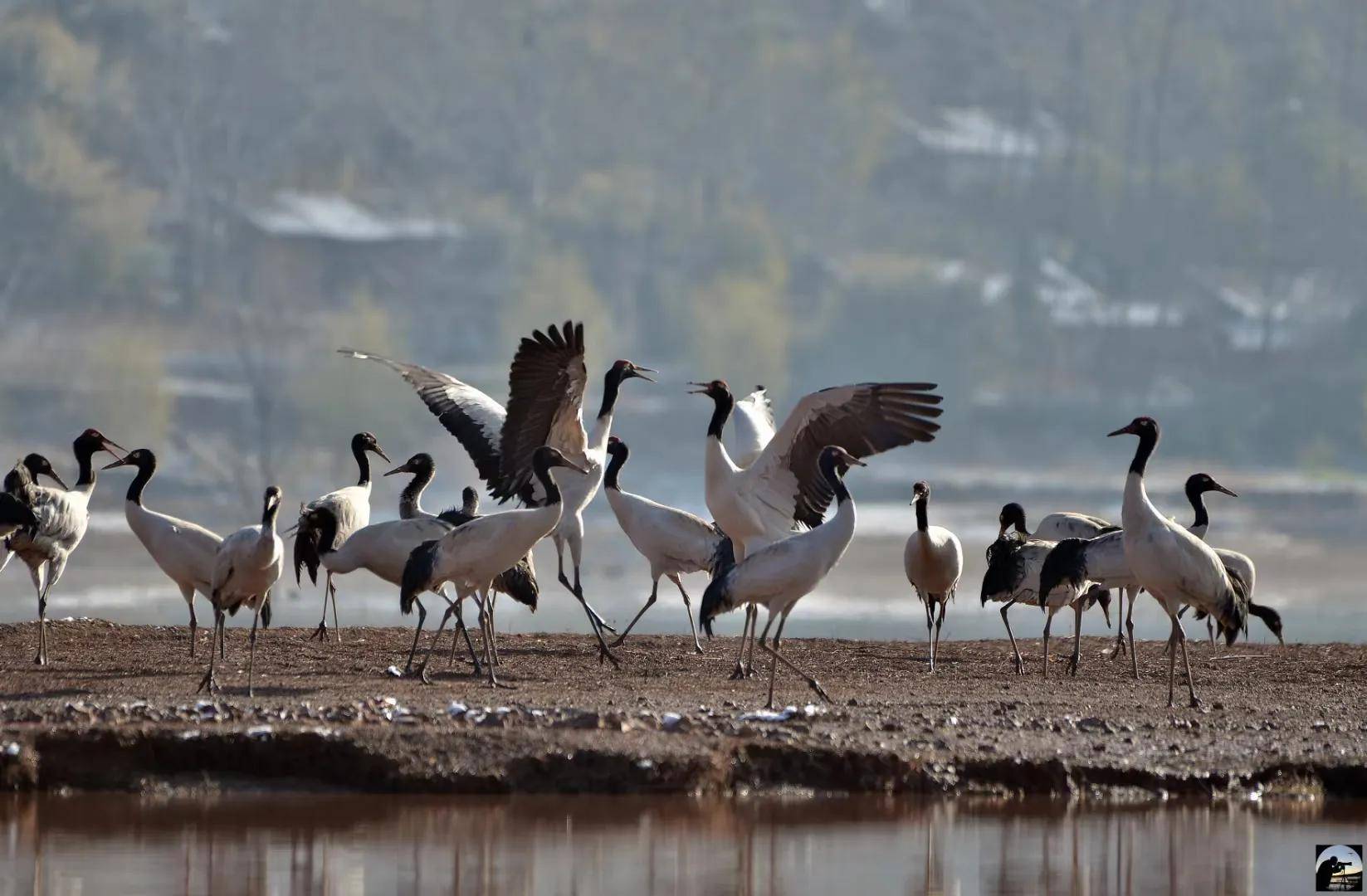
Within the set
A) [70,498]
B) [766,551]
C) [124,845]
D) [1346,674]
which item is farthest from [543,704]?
[1346,674]

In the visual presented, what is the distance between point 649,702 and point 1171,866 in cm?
358

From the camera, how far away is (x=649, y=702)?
11.5 meters

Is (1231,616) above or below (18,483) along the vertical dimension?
below

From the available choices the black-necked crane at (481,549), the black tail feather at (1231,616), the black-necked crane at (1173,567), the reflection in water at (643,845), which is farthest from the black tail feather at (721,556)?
the reflection in water at (643,845)

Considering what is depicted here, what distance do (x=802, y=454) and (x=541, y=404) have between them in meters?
1.77

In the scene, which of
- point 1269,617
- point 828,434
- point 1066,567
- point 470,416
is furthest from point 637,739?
point 1269,617

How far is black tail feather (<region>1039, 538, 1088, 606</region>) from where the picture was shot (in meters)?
14.2

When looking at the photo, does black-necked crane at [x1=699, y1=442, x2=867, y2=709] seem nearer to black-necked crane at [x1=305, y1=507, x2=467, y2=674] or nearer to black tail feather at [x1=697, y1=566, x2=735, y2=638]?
black tail feather at [x1=697, y1=566, x2=735, y2=638]

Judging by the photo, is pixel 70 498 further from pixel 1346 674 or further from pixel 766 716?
pixel 1346 674

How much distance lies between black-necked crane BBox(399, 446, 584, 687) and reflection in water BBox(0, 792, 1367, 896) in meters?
2.93

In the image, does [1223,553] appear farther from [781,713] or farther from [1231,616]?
[781,713]

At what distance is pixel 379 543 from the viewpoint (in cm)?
1349

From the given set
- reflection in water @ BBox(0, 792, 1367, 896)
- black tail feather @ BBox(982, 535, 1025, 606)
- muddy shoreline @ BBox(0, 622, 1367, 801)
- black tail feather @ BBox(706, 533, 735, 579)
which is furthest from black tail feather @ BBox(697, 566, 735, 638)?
black tail feather @ BBox(982, 535, 1025, 606)

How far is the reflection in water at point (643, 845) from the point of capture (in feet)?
27.1
